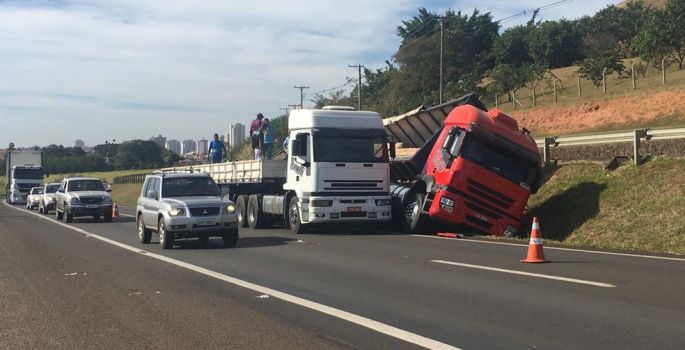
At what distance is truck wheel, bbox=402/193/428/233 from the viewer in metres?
18.4

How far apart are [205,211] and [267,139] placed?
29.2ft

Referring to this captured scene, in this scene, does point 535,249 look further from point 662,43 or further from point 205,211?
point 662,43

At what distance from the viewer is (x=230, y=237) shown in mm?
16000

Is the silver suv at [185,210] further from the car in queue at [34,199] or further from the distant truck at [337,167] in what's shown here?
the car in queue at [34,199]

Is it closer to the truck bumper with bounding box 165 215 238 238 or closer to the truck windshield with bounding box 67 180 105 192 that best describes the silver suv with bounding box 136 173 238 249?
the truck bumper with bounding box 165 215 238 238

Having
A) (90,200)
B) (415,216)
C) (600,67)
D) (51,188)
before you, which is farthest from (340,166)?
(600,67)

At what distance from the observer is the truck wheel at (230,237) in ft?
52.1

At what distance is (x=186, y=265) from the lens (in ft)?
41.3

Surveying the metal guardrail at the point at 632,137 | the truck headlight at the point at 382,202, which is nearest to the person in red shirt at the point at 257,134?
the truck headlight at the point at 382,202

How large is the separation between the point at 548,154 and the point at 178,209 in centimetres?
1229

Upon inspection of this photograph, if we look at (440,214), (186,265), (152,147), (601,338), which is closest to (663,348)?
(601,338)

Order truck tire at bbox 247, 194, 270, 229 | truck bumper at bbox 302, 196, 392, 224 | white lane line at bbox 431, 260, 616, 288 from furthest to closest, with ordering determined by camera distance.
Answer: truck tire at bbox 247, 194, 270, 229 < truck bumper at bbox 302, 196, 392, 224 < white lane line at bbox 431, 260, 616, 288

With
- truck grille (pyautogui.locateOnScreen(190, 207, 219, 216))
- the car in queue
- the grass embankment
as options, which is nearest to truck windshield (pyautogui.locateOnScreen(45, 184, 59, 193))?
the car in queue

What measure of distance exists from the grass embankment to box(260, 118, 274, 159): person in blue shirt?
9.12 meters
